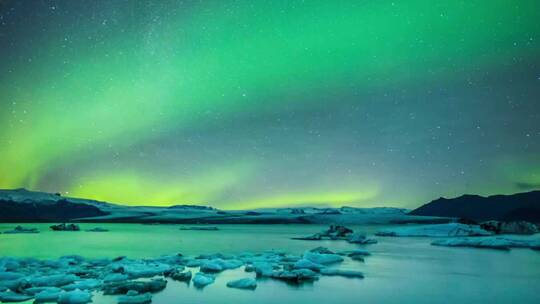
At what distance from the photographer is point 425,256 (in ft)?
65.9

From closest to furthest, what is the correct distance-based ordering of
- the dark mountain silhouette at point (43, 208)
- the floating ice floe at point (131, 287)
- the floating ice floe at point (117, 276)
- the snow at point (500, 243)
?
the floating ice floe at point (117, 276) < the floating ice floe at point (131, 287) < the snow at point (500, 243) < the dark mountain silhouette at point (43, 208)

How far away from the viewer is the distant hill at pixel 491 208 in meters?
59.0

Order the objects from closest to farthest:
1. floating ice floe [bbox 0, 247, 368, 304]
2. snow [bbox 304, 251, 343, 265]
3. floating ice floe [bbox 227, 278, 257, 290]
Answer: floating ice floe [bbox 0, 247, 368, 304], floating ice floe [bbox 227, 278, 257, 290], snow [bbox 304, 251, 343, 265]

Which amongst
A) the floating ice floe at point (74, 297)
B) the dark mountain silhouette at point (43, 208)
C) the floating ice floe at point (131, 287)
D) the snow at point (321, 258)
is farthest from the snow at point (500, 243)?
the dark mountain silhouette at point (43, 208)

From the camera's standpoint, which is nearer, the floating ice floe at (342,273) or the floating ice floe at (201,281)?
the floating ice floe at (201,281)

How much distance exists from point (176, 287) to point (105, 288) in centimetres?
172

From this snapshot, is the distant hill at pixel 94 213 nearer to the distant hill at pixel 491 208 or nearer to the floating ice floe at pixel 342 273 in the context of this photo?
the distant hill at pixel 491 208

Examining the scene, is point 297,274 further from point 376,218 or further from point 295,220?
point 295,220

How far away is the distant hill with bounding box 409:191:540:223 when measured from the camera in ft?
193

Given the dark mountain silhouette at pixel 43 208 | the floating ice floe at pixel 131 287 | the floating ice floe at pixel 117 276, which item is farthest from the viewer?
the dark mountain silhouette at pixel 43 208

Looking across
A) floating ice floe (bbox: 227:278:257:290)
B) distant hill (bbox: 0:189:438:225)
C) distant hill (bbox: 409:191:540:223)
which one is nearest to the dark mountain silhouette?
distant hill (bbox: 0:189:438:225)

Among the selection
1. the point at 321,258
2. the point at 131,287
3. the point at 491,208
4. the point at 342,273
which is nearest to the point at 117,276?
the point at 131,287

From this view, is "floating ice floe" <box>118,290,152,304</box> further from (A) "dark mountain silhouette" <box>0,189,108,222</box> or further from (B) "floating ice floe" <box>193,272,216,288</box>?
(A) "dark mountain silhouette" <box>0,189,108,222</box>

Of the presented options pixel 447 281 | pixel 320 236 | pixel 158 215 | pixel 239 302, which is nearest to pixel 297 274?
pixel 239 302
